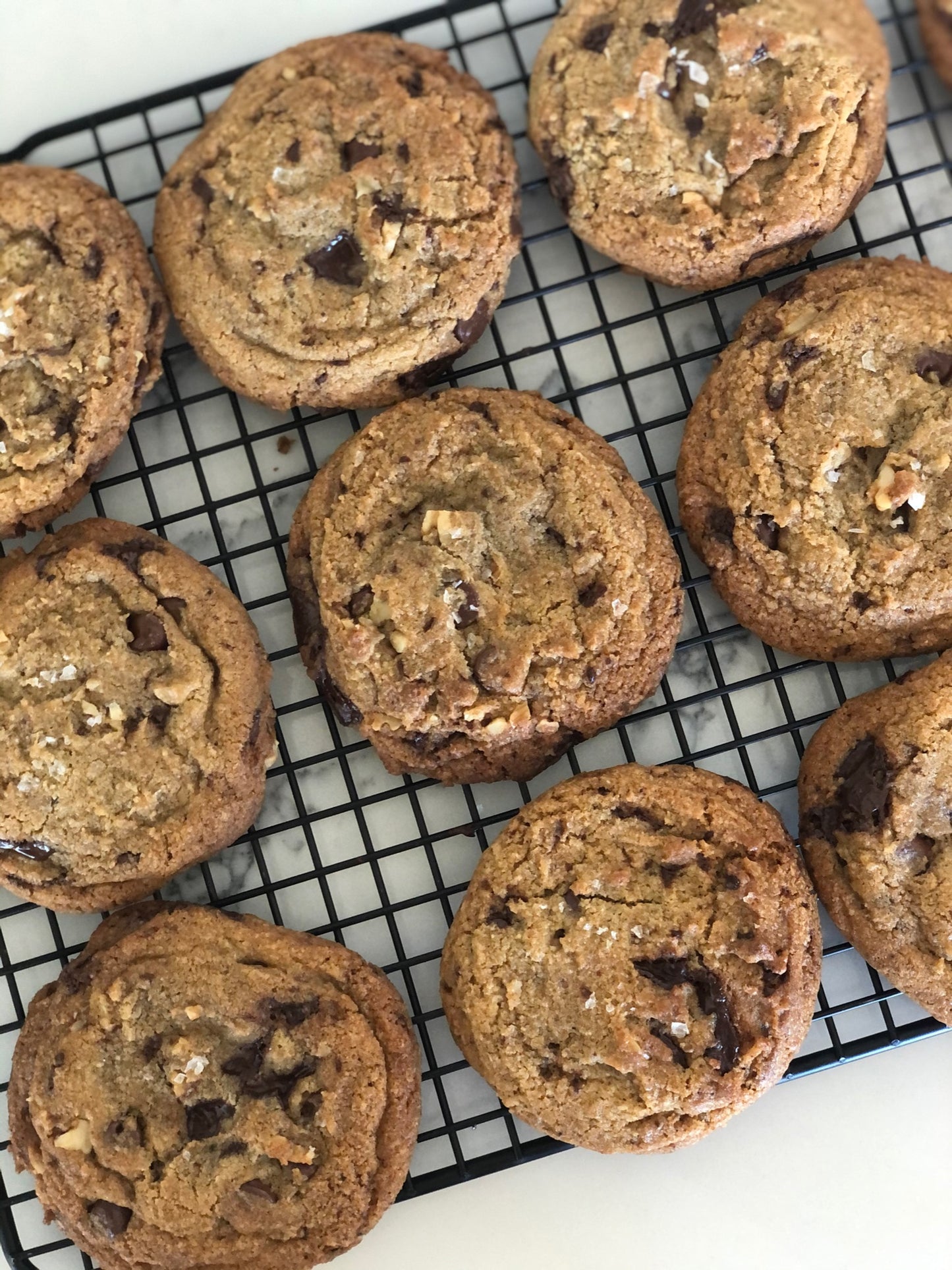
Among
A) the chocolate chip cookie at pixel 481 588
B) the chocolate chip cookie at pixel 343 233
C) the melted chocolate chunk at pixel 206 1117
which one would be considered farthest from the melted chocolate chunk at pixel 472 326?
the melted chocolate chunk at pixel 206 1117

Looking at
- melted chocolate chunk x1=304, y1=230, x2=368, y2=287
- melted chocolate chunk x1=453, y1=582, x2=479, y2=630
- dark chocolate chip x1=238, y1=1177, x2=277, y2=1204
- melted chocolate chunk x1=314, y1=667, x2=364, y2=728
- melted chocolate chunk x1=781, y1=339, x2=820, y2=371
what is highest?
melted chocolate chunk x1=304, y1=230, x2=368, y2=287

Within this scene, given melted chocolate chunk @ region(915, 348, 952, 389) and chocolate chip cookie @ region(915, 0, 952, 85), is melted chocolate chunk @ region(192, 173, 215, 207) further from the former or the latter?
chocolate chip cookie @ region(915, 0, 952, 85)

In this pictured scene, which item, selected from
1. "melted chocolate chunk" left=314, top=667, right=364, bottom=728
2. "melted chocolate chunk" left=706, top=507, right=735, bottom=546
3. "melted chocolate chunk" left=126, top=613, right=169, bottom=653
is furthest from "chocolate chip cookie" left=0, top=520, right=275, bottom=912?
"melted chocolate chunk" left=706, top=507, right=735, bottom=546

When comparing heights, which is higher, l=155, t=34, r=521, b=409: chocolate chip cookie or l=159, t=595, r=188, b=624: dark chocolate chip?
l=155, t=34, r=521, b=409: chocolate chip cookie

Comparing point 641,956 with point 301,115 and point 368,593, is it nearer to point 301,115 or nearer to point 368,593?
point 368,593

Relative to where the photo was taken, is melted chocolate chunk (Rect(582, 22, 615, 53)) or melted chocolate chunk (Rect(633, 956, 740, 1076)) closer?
melted chocolate chunk (Rect(633, 956, 740, 1076))

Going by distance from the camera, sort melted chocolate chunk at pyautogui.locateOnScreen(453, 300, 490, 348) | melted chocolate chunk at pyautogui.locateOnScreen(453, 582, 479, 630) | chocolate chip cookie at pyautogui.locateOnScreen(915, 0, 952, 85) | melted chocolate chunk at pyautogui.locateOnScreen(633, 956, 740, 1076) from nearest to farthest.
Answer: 1. melted chocolate chunk at pyautogui.locateOnScreen(633, 956, 740, 1076)
2. melted chocolate chunk at pyautogui.locateOnScreen(453, 582, 479, 630)
3. melted chocolate chunk at pyautogui.locateOnScreen(453, 300, 490, 348)
4. chocolate chip cookie at pyautogui.locateOnScreen(915, 0, 952, 85)
